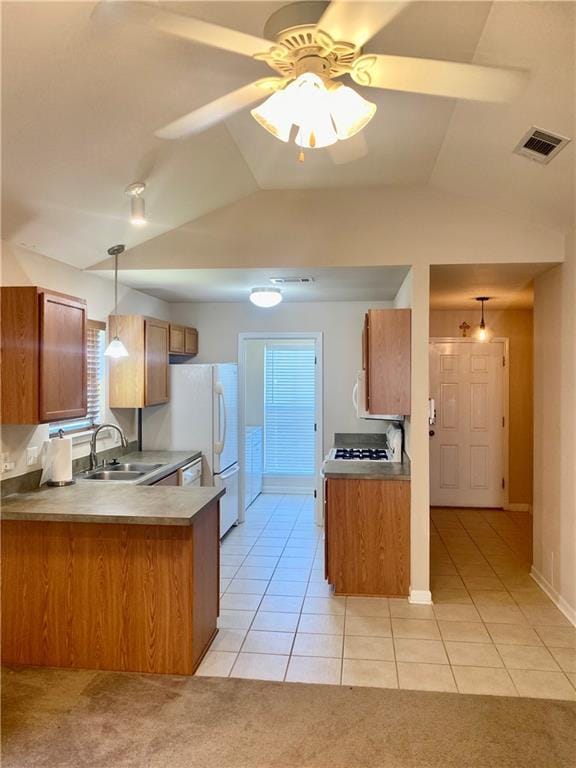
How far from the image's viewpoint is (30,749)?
7.18ft

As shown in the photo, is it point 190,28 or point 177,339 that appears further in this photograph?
point 177,339

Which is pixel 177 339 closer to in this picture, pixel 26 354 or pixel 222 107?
pixel 26 354

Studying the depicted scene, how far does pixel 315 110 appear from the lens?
1.68 metres

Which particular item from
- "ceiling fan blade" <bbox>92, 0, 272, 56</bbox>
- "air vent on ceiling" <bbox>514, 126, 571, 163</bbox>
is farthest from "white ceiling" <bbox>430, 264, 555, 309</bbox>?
"ceiling fan blade" <bbox>92, 0, 272, 56</bbox>

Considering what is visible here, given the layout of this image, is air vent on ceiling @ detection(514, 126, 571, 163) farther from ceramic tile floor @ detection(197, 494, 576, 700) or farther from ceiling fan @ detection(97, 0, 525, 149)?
ceramic tile floor @ detection(197, 494, 576, 700)

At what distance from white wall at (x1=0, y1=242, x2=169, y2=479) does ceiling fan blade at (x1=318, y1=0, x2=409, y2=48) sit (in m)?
2.35

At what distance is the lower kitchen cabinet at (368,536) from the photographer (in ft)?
12.2

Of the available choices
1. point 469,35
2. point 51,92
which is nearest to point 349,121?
point 469,35

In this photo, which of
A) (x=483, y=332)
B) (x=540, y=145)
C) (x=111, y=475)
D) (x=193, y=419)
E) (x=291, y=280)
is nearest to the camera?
(x=540, y=145)

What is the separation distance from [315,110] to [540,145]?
5.04 feet

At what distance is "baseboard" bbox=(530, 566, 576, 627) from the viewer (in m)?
3.37

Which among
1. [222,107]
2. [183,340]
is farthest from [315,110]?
[183,340]

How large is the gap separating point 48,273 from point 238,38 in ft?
7.89

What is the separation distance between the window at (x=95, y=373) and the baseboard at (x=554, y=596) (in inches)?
142
